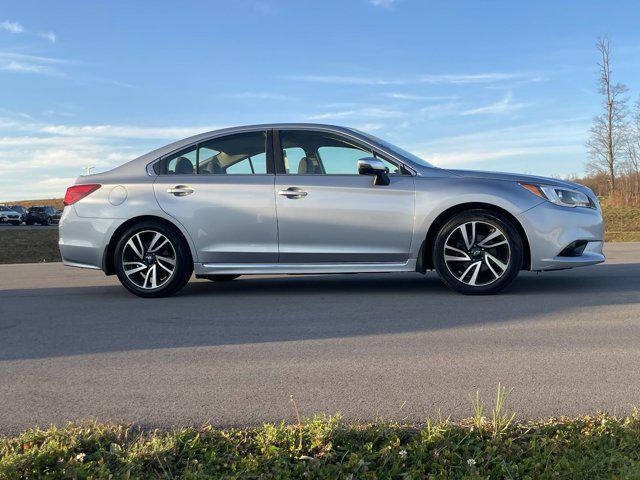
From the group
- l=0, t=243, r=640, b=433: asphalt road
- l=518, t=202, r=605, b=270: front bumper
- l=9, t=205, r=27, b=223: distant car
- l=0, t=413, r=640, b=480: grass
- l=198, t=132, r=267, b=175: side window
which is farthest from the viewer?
l=9, t=205, r=27, b=223: distant car

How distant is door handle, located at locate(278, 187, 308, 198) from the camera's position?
20.2ft

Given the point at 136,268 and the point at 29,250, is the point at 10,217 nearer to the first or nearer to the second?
the point at 29,250

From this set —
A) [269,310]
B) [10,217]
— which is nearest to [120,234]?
[269,310]

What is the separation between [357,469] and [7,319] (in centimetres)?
411

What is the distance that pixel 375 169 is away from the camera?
5953 mm

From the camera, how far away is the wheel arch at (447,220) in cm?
602

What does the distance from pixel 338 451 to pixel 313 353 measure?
1.51 metres

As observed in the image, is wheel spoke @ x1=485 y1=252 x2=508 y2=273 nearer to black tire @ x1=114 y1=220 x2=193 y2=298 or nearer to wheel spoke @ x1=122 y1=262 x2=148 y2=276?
black tire @ x1=114 y1=220 x2=193 y2=298

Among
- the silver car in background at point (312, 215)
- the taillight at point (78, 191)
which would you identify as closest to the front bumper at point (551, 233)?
the silver car in background at point (312, 215)

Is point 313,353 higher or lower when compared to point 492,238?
lower

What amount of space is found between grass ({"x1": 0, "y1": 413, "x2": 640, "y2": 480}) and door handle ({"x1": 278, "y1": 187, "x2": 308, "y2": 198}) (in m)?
3.71

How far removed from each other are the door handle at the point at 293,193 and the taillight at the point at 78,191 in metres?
1.95

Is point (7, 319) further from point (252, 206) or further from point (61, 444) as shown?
point (61, 444)

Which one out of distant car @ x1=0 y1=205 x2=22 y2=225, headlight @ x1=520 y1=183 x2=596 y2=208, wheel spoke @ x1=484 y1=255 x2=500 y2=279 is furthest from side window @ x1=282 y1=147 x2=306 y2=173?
distant car @ x1=0 y1=205 x2=22 y2=225
